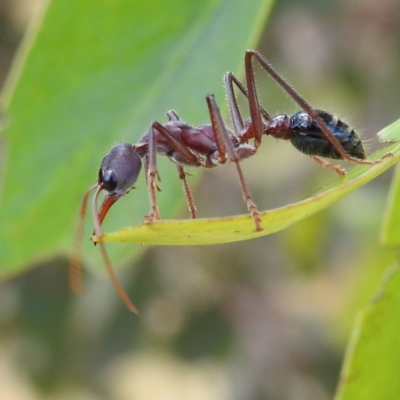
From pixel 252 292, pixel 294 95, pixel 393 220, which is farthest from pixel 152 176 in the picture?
pixel 252 292

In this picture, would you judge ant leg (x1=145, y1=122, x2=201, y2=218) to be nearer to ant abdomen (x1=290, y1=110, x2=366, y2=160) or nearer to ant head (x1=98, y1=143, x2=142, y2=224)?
ant head (x1=98, y1=143, x2=142, y2=224)

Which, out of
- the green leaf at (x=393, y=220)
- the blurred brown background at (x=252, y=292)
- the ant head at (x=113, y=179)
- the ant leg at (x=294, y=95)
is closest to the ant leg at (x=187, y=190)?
the ant head at (x=113, y=179)

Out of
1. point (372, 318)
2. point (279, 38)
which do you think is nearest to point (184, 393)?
point (279, 38)

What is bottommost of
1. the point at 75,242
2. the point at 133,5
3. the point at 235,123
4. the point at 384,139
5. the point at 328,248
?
the point at 328,248

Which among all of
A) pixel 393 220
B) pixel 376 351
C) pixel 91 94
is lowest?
pixel 376 351

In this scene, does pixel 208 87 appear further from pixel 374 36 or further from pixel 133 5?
pixel 374 36

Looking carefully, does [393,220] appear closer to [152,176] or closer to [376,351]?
[376,351]
